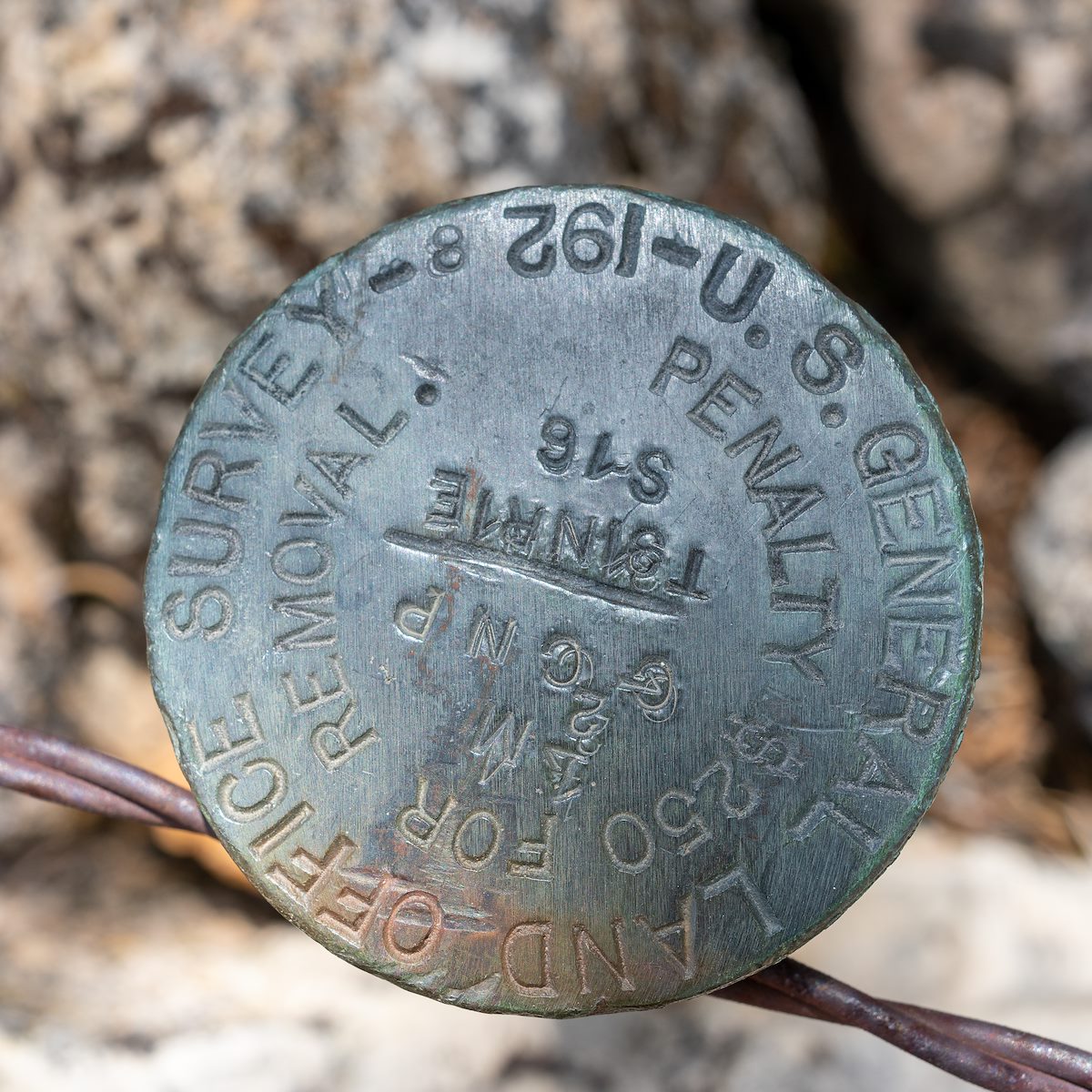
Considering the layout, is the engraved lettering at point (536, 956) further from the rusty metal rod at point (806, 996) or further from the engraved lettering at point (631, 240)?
the engraved lettering at point (631, 240)

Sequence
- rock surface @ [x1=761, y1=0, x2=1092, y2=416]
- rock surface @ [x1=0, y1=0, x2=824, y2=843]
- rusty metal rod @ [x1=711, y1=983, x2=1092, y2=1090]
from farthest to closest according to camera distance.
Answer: rock surface @ [x1=761, y1=0, x2=1092, y2=416], rock surface @ [x1=0, y1=0, x2=824, y2=843], rusty metal rod @ [x1=711, y1=983, x2=1092, y2=1090]

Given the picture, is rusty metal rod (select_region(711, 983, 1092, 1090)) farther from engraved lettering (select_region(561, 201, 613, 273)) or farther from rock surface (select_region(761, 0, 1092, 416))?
rock surface (select_region(761, 0, 1092, 416))

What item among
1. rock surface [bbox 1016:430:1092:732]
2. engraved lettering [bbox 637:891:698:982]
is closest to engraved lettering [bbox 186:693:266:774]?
engraved lettering [bbox 637:891:698:982]

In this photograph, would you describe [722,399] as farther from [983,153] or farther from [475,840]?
[983,153]

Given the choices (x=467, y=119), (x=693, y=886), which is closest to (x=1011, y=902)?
(x=693, y=886)

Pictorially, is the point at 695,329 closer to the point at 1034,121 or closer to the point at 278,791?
the point at 278,791

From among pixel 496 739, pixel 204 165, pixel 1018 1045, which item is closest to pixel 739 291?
pixel 496 739

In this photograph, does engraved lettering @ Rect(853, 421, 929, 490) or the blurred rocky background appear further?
the blurred rocky background
